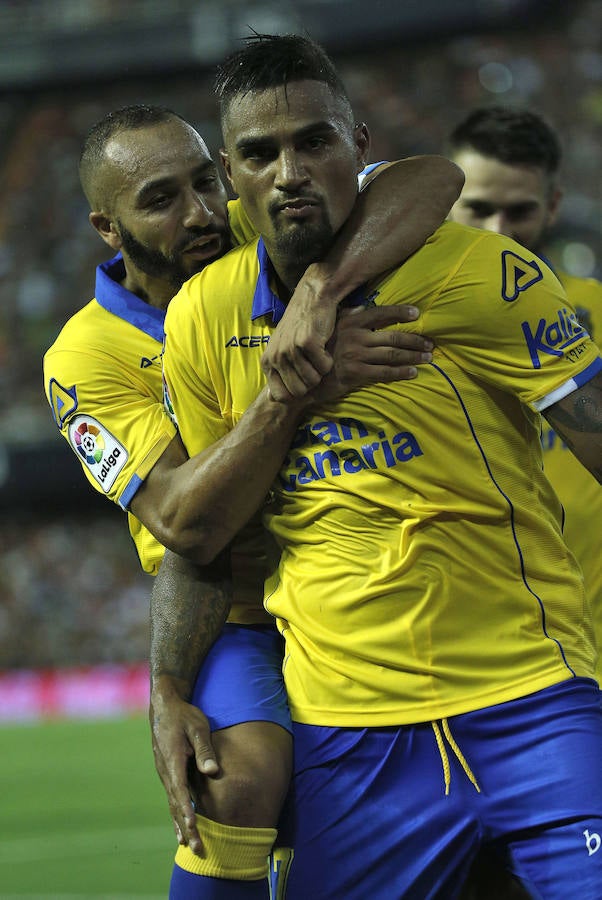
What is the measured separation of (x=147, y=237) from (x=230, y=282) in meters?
0.84

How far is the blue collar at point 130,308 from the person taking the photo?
3541mm

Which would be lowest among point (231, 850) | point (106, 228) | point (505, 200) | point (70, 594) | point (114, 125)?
point (70, 594)

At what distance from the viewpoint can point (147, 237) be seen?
11.7 feet

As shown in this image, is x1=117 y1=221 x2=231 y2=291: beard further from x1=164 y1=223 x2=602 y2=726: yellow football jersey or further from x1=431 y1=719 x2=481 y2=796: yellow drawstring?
x1=431 y1=719 x2=481 y2=796: yellow drawstring

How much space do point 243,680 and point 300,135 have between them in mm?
1104

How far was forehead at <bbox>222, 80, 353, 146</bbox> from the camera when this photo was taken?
2.64 m

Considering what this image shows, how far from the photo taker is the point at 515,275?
100 inches

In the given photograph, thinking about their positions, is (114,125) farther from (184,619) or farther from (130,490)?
(184,619)

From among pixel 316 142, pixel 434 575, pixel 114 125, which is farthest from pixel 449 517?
pixel 114 125

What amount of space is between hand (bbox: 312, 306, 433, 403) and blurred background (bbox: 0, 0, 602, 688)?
12846 mm

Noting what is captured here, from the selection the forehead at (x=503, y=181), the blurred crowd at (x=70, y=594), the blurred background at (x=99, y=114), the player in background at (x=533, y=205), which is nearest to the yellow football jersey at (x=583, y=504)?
the player in background at (x=533, y=205)

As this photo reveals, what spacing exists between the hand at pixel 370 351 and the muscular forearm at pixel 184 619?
1.70ft

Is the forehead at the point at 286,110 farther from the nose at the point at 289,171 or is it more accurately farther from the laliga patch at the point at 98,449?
the laliga patch at the point at 98,449

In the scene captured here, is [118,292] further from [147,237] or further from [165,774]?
[165,774]
